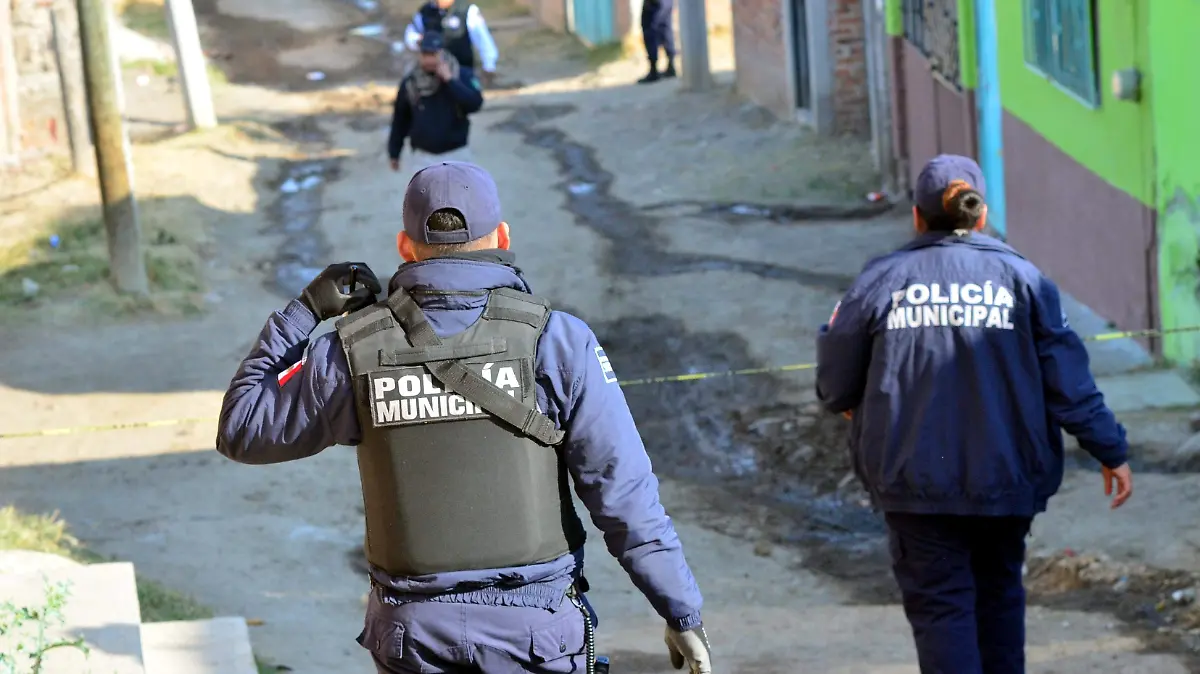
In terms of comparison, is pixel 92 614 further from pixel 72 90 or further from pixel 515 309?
pixel 72 90

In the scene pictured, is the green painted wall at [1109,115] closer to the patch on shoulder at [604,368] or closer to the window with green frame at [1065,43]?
the window with green frame at [1065,43]

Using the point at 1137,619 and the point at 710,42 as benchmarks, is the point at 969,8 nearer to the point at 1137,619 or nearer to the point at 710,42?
the point at 1137,619

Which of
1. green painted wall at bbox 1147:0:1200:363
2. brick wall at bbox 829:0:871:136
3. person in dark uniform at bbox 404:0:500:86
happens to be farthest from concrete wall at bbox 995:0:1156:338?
brick wall at bbox 829:0:871:136


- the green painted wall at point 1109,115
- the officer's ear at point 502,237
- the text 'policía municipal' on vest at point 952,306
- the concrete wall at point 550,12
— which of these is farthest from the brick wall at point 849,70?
the officer's ear at point 502,237

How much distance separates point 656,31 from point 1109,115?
11.4 metres

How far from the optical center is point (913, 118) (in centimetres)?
1326

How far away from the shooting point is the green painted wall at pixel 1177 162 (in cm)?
712

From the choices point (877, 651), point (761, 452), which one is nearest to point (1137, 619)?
point (877, 651)

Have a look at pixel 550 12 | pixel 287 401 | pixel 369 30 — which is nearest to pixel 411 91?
pixel 287 401

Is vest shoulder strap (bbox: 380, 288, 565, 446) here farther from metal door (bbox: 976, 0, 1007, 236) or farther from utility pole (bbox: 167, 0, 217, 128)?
utility pole (bbox: 167, 0, 217, 128)

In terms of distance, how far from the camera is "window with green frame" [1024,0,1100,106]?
8500 mm

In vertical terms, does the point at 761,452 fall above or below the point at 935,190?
below

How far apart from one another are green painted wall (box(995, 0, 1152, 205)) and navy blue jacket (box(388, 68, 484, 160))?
11.7 feet

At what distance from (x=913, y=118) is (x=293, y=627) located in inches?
347
